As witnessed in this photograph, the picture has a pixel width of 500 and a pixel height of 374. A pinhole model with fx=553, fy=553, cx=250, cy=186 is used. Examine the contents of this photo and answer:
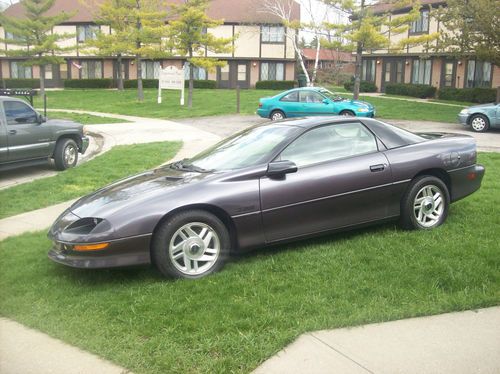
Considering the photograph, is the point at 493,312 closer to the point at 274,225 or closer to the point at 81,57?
the point at 274,225

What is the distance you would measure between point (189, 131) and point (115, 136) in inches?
94.0

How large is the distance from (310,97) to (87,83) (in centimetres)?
3107

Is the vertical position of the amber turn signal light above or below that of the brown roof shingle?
below

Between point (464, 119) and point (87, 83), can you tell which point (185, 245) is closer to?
point (464, 119)

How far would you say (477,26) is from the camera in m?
20.9

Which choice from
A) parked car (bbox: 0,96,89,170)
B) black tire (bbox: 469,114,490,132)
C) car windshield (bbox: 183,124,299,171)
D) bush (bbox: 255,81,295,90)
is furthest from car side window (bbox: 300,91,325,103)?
bush (bbox: 255,81,295,90)

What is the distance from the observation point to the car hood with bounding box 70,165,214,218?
15.6ft

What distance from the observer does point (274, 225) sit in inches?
198

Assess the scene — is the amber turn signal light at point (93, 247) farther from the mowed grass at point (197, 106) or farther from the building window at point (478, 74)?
the building window at point (478, 74)

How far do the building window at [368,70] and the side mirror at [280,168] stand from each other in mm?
37801

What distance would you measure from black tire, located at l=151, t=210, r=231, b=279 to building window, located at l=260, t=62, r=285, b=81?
41.1 meters

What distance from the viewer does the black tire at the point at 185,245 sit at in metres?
4.61

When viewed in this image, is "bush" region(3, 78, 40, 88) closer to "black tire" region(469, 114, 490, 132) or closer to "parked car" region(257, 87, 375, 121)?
"parked car" region(257, 87, 375, 121)

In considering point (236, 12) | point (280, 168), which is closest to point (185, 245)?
point (280, 168)
